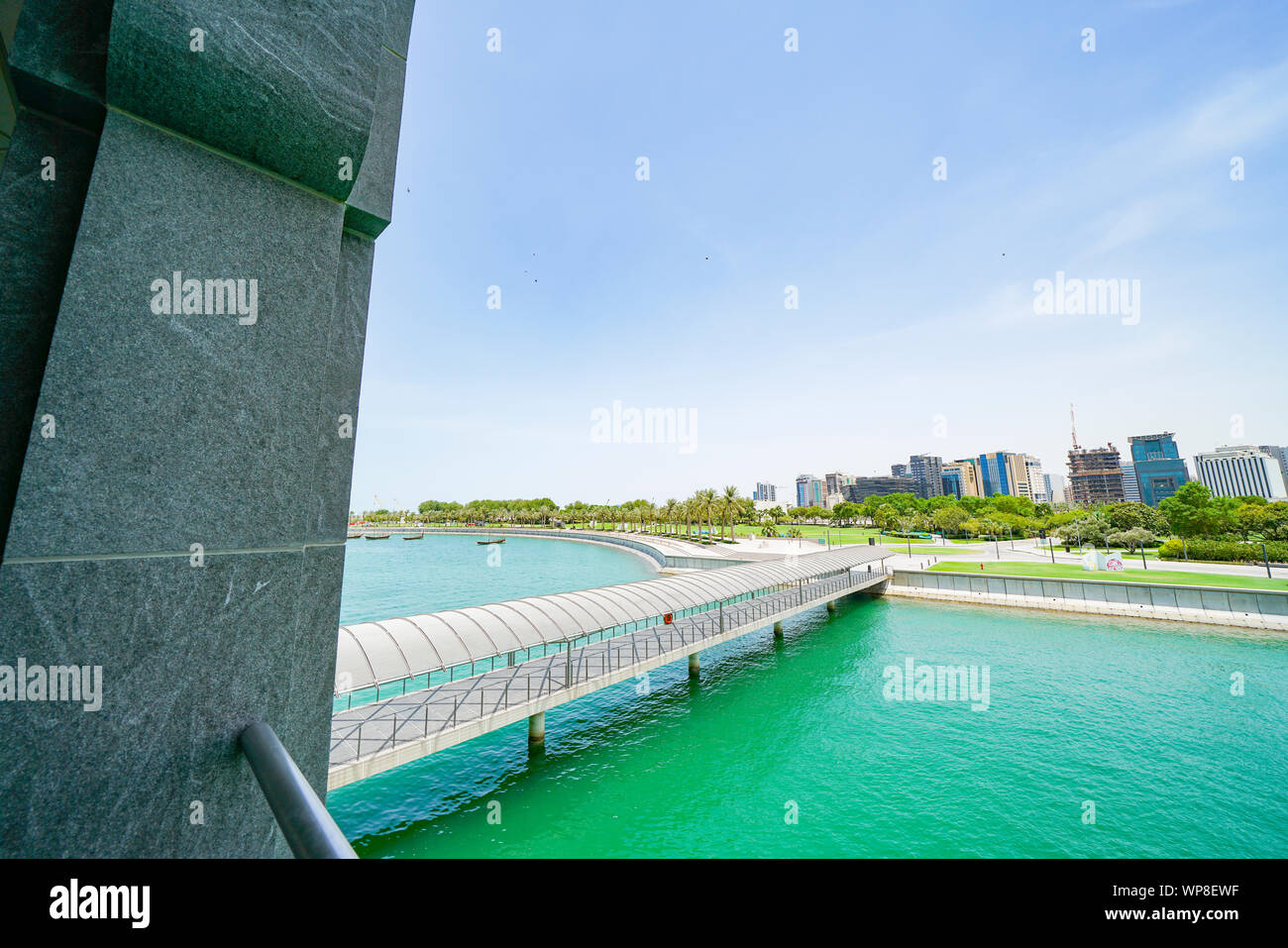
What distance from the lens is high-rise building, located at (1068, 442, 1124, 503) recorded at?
165 m

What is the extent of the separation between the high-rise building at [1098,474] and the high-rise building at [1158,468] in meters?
6.10

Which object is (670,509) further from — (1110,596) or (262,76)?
(262,76)

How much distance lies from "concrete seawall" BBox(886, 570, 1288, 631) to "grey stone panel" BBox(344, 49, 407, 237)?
43.3m

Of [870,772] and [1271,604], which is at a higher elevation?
[1271,604]

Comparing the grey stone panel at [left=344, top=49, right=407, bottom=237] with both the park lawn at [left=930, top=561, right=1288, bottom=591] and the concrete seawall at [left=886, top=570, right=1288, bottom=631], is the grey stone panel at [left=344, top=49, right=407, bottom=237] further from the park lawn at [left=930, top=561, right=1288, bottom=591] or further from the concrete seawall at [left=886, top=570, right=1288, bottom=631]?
the park lawn at [left=930, top=561, right=1288, bottom=591]

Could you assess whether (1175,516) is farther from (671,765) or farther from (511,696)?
(511,696)

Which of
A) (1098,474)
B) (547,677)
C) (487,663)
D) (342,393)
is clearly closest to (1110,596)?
(547,677)

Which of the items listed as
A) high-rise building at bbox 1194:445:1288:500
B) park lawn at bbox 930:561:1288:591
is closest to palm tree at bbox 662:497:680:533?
park lawn at bbox 930:561:1288:591

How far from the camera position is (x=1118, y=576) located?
38438mm

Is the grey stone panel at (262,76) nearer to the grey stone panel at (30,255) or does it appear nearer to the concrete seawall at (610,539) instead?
the grey stone panel at (30,255)

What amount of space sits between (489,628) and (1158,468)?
8739 inches
